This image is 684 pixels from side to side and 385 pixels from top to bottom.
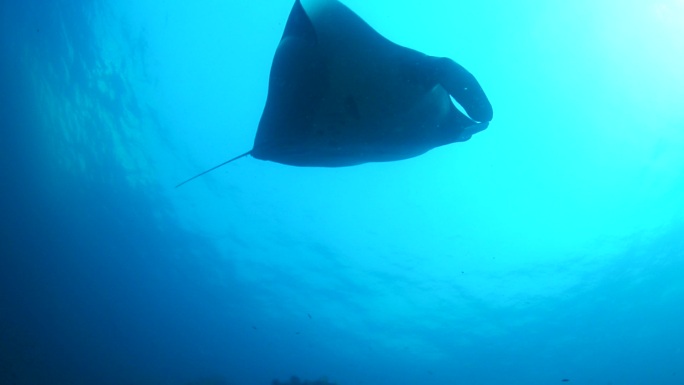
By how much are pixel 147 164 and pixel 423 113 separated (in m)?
18.5

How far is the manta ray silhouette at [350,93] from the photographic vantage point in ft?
12.7

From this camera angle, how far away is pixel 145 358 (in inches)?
1930

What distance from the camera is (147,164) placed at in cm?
1941

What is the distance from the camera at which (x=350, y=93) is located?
391 centimetres

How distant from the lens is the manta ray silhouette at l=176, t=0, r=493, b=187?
3.88m

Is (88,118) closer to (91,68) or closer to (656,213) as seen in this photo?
(91,68)

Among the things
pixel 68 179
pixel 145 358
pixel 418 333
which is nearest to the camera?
pixel 68 179

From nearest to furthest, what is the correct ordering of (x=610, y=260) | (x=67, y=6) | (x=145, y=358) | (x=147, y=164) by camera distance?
(x=67, y=6)
(x=147, y=164)
(x=610, y=260)
(x=145, y=358)

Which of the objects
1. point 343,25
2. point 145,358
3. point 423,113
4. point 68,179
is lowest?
point 423,113

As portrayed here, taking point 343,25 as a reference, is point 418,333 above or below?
above

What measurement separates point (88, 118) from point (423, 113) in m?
19.3

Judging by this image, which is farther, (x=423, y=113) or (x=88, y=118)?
(x=88, y=118)

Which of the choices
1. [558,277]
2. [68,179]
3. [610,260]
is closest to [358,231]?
[558,277]

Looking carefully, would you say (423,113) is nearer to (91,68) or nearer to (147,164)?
(91,68)
